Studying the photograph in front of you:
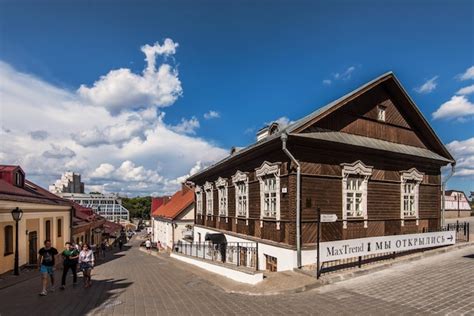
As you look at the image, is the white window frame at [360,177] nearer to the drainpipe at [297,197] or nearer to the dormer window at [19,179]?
the drainpipe at [297,197]

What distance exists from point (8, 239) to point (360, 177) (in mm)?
15579

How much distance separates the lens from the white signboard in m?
11.5

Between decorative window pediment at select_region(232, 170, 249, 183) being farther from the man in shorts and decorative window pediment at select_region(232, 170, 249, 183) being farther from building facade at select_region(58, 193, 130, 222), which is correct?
building facade at select_region(58, 193, 130, 222)

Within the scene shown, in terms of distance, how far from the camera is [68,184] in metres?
122

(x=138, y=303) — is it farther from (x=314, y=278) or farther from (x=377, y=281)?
(x=377, y=281)

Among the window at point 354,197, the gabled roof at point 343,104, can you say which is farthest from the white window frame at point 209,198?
the window at point 354,197

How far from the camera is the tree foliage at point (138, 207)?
141 m

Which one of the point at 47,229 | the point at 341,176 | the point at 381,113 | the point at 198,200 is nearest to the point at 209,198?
the point at 198,200

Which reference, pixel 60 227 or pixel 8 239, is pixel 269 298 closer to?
pixel 8 239

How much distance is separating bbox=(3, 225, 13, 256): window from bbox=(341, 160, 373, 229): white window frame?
1431 centimetres

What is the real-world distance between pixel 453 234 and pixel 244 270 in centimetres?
1071

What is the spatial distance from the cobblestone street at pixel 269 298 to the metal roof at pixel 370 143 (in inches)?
204

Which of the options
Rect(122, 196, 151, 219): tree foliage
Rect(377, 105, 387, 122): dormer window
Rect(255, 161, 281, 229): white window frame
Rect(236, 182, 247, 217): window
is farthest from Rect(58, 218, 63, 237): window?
Rect(122, 196, 151, 219): tree foliage

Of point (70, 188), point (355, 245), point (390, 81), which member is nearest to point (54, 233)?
point (355, 245)
